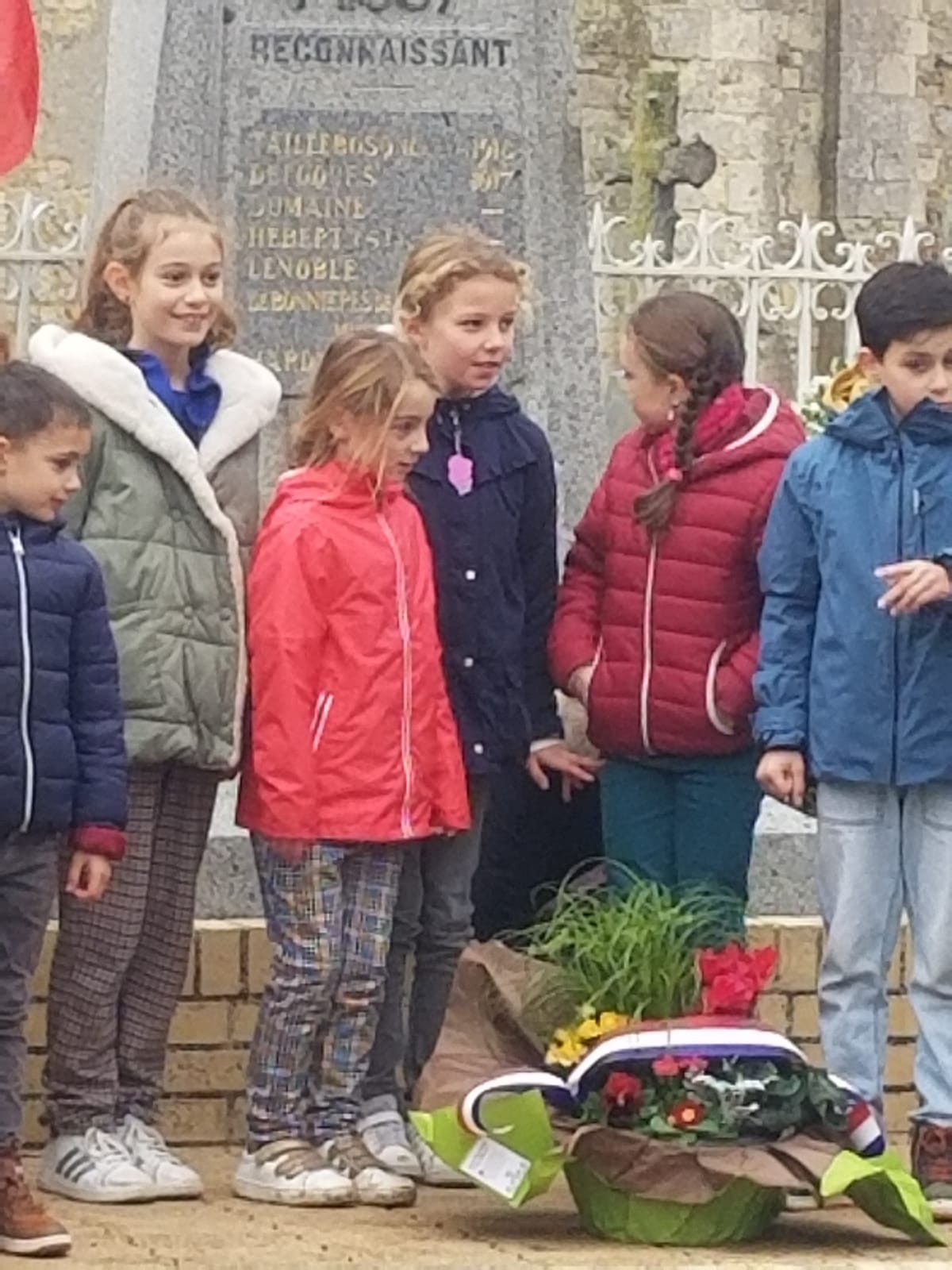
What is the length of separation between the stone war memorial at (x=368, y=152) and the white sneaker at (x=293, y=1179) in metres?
2.22

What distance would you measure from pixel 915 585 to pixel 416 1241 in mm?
1374

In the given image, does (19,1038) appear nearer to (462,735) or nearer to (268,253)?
(462,735)

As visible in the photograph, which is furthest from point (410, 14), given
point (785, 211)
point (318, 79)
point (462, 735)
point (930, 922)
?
point (785, 211)

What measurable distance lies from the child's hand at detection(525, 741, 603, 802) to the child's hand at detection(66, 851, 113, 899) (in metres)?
1.06

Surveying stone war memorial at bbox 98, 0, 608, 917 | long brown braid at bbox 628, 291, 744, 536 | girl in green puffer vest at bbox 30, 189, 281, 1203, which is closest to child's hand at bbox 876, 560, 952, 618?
long brown braid at bbox 628, 291, 744, 536

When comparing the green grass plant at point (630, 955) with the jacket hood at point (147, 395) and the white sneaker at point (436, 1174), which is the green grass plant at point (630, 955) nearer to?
the white sneaker at point (436, 1174)

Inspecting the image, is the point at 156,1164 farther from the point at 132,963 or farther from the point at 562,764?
the point at 562,764

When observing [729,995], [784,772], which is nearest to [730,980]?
[729,995]

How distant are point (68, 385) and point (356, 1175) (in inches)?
57.8

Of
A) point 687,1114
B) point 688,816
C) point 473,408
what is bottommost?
point 687,1114

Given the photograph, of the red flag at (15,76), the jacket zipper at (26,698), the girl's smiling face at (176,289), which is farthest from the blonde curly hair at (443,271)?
the red flag at (15,76)

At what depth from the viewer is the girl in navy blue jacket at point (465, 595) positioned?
6363mm

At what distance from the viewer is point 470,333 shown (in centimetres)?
641

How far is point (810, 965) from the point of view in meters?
6.97
